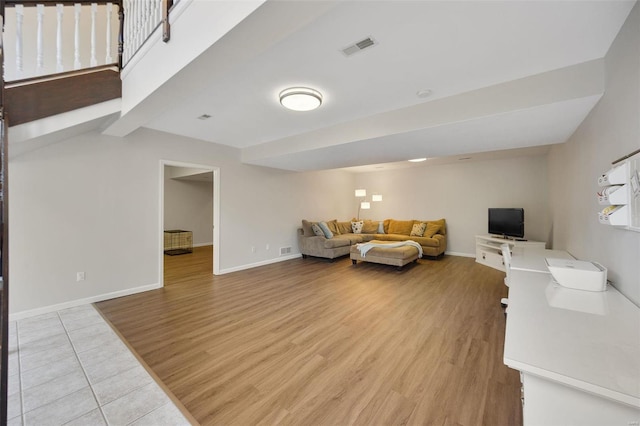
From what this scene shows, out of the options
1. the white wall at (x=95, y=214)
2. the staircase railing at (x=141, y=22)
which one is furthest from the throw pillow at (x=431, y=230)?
the staircase railing at (x=141, y=22)

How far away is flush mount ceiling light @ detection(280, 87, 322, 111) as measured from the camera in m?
2.51

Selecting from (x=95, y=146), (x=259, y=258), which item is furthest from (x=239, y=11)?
(x=259, y=258)

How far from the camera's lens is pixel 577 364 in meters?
0.83

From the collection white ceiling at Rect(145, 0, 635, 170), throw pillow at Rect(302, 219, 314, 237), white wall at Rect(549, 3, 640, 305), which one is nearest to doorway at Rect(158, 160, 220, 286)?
throw pillow at Rect(302, 219, 314, 237)

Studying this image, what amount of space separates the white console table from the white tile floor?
1824 millimetres

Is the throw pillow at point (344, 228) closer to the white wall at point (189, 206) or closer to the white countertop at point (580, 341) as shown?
the white wall at point (189, 206)

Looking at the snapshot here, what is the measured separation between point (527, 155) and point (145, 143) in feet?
25.9

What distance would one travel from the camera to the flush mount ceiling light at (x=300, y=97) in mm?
2510

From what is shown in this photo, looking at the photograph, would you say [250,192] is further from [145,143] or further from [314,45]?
[314,45]

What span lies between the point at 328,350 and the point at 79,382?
1.93m

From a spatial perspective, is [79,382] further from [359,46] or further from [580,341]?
[359,46]

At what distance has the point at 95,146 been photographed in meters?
3.42

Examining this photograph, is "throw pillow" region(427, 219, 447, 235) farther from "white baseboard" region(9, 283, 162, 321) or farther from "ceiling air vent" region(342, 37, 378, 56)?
"white baseboard" region(9, 283, 162, 321)

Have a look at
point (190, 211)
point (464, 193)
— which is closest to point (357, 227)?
point (464, 193)
